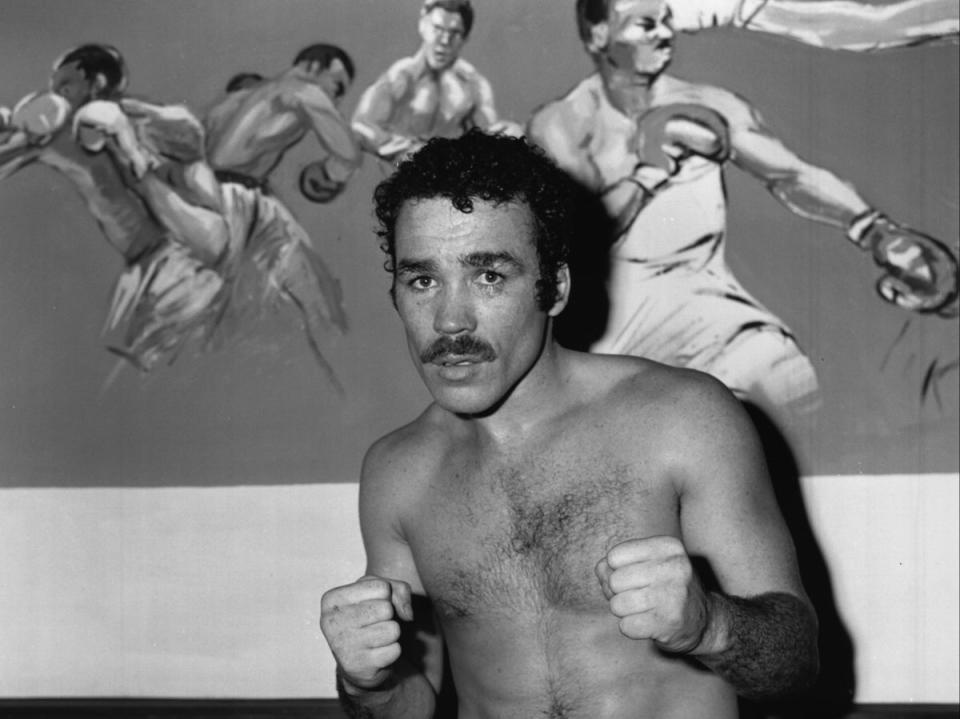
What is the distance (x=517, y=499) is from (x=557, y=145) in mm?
709

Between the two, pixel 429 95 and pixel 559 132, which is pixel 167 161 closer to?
pixel 429 95

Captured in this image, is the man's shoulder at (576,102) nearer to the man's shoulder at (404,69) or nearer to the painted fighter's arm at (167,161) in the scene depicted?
the man's shoulder at (404,69)

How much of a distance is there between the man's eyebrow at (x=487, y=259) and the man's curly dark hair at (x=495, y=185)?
62mm

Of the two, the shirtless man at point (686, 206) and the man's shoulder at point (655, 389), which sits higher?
the shirtless man at point (686, 206)

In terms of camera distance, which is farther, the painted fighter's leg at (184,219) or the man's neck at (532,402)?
the painted fighter's leg at (184,219)

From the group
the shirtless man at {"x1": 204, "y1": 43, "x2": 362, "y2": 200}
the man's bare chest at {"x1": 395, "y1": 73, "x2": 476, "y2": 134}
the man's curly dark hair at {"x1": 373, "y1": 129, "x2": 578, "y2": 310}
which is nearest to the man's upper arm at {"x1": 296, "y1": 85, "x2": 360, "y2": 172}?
the shirtless man at {"x1": 204, "y1": 43, "x2": 362, "y2": 200}

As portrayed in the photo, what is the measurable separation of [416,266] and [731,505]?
1.73 ft

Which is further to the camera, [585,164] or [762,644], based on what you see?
[585,164]

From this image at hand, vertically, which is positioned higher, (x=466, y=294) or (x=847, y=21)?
(x=847, y=21)

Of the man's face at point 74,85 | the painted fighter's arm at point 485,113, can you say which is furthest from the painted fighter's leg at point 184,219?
the painted fighter's arm at point 485,113

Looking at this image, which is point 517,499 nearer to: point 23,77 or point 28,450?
point 28,450

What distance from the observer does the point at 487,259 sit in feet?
4.81

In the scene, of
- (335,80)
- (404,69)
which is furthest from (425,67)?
(335,80)

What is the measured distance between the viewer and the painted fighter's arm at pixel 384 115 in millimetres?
1988
